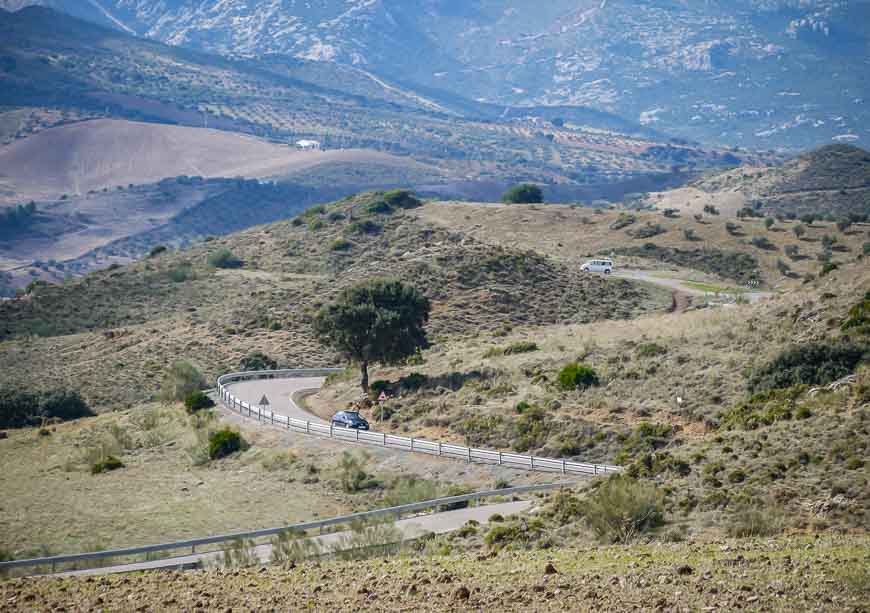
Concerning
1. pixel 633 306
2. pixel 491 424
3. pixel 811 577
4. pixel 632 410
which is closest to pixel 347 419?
pixel 491 424

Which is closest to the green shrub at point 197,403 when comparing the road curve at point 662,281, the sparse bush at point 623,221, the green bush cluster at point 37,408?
the green bush cluster at point 37,408

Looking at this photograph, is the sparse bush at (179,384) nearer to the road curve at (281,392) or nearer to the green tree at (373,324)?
the road curve at (281,392)

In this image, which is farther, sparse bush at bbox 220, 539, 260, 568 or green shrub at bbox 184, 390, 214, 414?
green shrub at bbox 184, 390, 214, 414

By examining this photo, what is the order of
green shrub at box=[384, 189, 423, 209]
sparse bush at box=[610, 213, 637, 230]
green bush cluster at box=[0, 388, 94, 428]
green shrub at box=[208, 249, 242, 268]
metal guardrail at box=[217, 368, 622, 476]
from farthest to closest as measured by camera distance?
green shrub at box=[384, 189, 423, 209], sparse bush at box=[610, 213, 637, 230], green shrub at box=[208, 249, 242, 268], green bush cluster at box=[0, 388, 94, 428], metal guardrail at box=[217, 368, 622, 476]

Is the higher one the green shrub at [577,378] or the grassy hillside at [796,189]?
the grassy hillside at [796,189]

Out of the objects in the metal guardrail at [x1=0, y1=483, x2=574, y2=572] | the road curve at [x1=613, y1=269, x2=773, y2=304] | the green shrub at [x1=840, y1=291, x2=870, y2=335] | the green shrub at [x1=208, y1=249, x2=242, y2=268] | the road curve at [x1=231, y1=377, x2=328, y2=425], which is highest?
the green shrub at [x1=840, y1=291, x2=870, y2=335]

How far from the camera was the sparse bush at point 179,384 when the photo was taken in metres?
51.9

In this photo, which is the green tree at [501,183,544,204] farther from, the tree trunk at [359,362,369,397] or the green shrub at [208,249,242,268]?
the tree trunk at [359,362,369,397]

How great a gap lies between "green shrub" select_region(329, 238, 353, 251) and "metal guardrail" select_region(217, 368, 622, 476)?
45.5 metres

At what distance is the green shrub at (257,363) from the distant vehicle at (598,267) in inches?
1138

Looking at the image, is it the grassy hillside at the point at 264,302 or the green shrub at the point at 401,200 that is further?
the green shrub at the point at 401,200

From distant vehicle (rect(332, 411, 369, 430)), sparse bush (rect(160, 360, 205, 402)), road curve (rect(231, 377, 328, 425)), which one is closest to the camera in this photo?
distant vehicle (rect(332, 411, 369, 430))

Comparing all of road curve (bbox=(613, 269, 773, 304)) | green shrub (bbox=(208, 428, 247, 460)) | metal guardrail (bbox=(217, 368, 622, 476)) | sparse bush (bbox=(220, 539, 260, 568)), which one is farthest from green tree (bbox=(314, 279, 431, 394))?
road curve (bbox=(613, 269, 773, 304))

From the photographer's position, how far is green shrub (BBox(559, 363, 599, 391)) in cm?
3997
